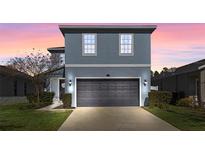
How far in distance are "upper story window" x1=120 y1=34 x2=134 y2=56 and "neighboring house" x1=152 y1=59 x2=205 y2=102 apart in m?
4.58

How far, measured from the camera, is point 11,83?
112ft

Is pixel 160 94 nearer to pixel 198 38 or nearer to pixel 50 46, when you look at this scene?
pixel 198 38

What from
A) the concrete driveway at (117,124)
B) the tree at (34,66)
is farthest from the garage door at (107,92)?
the concrete driveway at (117,124)

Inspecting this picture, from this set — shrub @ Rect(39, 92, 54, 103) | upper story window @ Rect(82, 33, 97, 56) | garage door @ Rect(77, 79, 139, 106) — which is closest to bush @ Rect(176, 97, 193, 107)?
garage door @ Rect(77, 79, 139, 106)

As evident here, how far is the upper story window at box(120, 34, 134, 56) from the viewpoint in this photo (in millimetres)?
26641

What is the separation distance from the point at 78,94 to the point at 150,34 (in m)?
6.65

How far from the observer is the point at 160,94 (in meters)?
25.1

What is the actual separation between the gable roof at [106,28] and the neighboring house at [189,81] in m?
4.36

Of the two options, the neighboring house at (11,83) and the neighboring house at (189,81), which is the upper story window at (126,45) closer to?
the neighboring house at (189,81)

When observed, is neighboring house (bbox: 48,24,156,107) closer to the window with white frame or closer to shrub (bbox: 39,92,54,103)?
the window with white frame

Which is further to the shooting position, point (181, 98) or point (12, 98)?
point (12, 98)

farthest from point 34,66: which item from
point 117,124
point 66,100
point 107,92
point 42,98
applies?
point 117,124

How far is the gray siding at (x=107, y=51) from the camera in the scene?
26.5 metres
